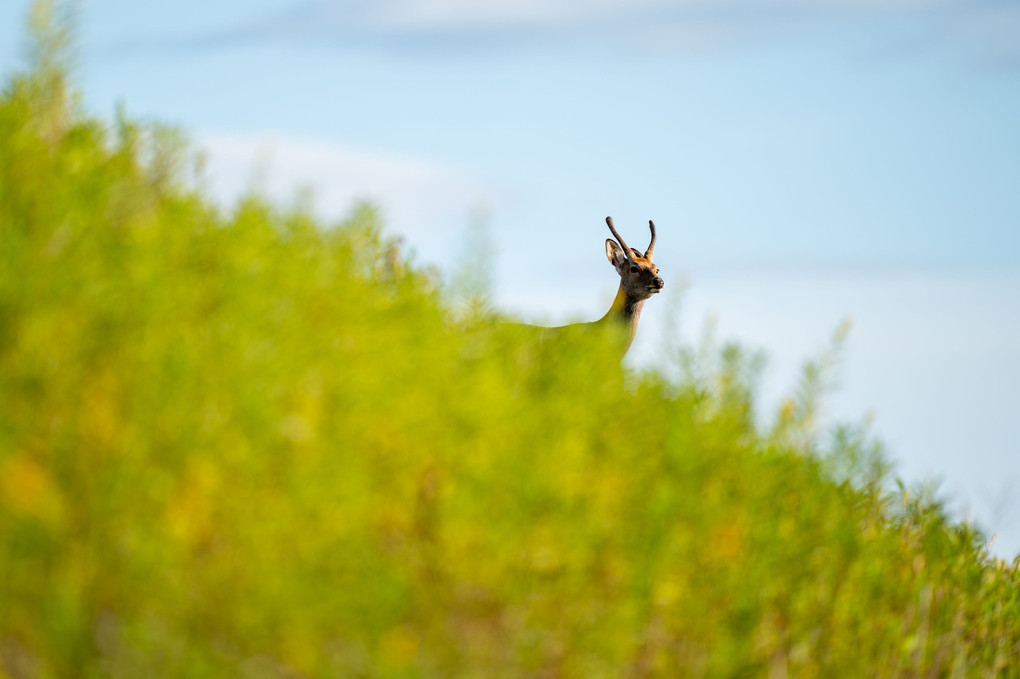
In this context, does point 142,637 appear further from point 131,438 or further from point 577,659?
point 577,659

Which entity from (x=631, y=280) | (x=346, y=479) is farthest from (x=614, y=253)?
(x=346, y=479)

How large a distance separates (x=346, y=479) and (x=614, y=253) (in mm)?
9985

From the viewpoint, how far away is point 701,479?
16.0 feet

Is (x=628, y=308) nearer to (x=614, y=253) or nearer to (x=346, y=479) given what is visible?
(x=614, y=253)

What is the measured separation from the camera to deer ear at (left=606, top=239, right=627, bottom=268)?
44.2ft

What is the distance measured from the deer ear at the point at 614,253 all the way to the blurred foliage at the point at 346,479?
7.88m

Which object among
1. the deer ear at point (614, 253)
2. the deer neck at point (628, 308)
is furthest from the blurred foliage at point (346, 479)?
the deer ear at point (614, 253)

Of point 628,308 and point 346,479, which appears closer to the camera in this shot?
point 346,479

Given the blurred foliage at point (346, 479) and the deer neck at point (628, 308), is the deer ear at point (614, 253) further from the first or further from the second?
the blurred foliage at point (346, 479)

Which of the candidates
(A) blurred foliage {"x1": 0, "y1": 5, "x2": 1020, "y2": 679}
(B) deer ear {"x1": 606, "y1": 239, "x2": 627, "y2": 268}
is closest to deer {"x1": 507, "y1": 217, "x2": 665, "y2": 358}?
(B) deer ear {"x1": 606, "y1": 239, "x2": 627, "y2": 268}

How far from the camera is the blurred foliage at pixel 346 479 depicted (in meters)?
3.50

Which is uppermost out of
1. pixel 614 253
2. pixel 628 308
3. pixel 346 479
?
pixel 614 253

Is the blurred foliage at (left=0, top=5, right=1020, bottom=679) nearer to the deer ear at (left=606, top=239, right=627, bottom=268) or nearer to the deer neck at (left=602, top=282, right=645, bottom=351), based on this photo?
the deer neck at (left=602, top=282, right=645, bottom=351)

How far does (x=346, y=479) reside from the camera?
383 cm
